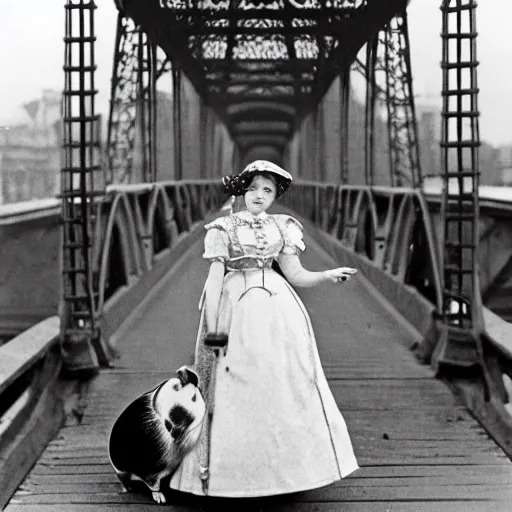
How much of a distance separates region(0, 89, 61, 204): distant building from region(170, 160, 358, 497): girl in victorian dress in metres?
1.14

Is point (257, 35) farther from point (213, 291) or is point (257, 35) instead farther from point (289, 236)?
point (213, 291)

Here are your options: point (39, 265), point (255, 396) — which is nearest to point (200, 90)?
point (39, 265)

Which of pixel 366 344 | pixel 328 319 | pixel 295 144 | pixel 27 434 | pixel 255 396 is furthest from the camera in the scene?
pixel 295 144

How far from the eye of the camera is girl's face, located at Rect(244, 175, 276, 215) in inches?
101

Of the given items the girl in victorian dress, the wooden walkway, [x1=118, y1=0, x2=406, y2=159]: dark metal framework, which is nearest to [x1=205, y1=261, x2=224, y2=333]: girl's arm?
the girl in victorian dress

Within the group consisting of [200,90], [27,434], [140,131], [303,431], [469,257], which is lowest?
[27,434]

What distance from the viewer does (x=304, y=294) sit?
5.99 m

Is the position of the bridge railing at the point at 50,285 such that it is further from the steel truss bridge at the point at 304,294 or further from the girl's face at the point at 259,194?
the girl's face at the point at 259,194

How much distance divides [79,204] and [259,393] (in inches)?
83.2

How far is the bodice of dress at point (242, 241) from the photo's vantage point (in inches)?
101

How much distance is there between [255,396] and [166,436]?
35cm

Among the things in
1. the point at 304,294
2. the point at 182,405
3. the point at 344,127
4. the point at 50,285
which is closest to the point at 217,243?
the point at 182,405

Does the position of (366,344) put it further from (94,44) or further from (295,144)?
(295,144)

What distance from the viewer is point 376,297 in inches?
234
